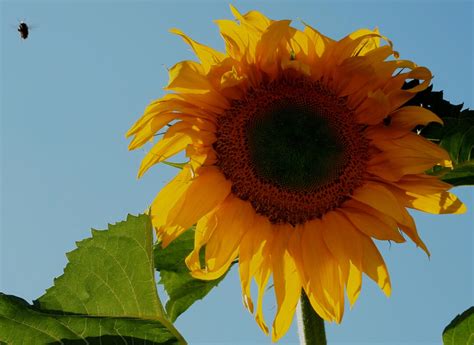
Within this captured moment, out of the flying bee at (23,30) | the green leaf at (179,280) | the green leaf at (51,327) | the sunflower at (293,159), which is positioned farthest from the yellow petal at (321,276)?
the flying bee at (23,30)

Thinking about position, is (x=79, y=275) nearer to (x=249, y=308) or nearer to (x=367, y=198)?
(x=249, y=308)

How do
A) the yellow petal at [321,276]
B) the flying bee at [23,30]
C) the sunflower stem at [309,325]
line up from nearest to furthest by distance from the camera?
the sunflower stem at [309,325]
the yellow petal at [321,276]
the flying bee at [23,30]

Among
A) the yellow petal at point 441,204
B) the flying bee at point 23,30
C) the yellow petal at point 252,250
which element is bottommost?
the yellow petal at point 252,250

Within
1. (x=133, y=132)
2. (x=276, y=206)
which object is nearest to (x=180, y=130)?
(x=133, y=132)

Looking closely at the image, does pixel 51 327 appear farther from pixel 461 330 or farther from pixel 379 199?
pixel 461 330

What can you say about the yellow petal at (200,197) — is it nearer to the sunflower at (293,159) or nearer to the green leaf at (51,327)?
the sunflower at (293,159)
